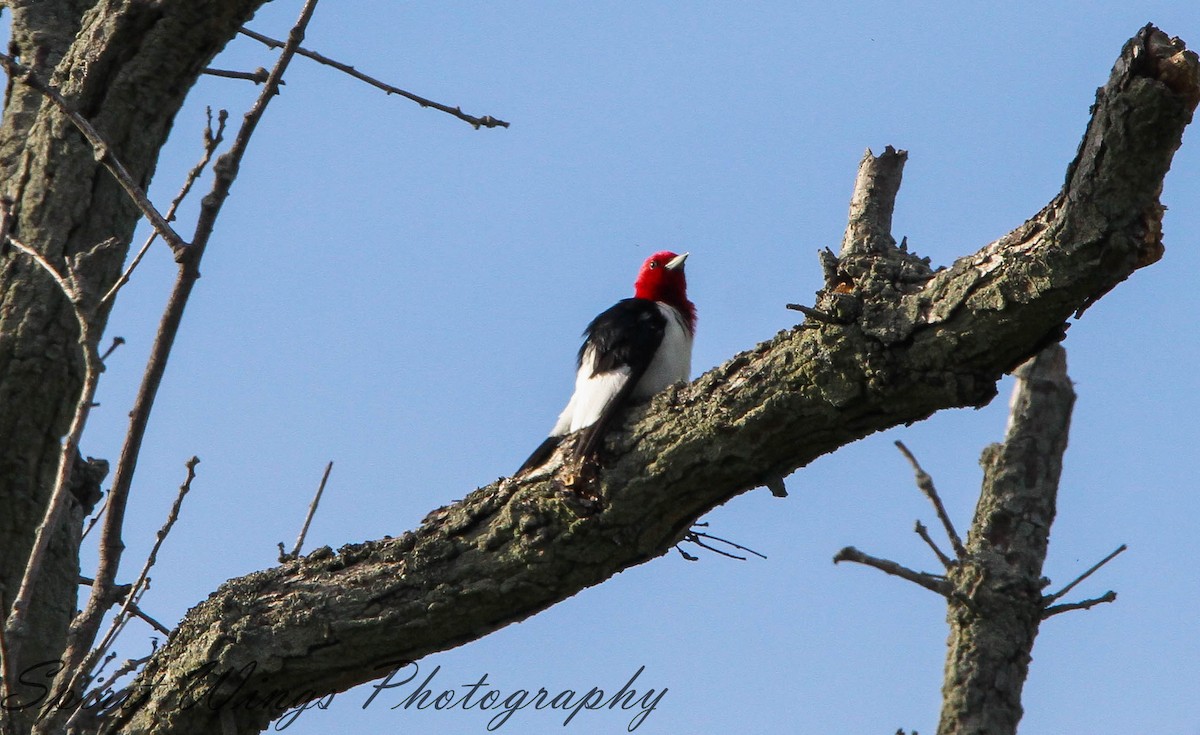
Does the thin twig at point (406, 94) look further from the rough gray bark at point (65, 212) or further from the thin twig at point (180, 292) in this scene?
the thin twig at point (180, 292)

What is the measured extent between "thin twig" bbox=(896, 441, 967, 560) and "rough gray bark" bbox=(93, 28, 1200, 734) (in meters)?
2.28

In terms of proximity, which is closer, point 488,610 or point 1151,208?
point 1151,208

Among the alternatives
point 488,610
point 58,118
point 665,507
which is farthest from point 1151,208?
point 58,118

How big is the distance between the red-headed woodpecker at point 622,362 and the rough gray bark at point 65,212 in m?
1.43

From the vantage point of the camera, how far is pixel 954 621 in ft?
17.4

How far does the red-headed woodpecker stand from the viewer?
3.79 meters

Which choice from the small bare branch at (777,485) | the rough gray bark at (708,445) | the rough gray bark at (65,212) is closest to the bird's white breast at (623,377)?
the rough gray bark at (708,445)

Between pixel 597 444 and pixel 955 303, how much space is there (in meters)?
0.95

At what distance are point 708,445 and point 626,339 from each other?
1.59 metres

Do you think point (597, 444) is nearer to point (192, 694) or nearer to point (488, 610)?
point (488, 610)

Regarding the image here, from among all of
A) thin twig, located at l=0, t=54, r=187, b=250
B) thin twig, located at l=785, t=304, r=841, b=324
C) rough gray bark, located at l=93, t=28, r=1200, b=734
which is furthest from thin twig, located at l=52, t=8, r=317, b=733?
thin twig, located at l=785, t=304, r=841, b=324

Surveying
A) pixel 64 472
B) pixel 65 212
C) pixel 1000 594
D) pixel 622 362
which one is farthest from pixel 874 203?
pixel 1000 594

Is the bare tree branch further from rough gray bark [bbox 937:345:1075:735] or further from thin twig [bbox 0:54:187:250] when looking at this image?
rough gray bark [bbox 937:345:1075:735]

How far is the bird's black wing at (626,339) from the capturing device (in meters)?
4.27
